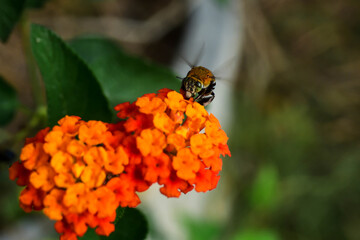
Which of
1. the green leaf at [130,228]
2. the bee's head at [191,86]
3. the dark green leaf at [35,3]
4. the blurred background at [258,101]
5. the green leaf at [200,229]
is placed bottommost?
the green leaf at [130,228]

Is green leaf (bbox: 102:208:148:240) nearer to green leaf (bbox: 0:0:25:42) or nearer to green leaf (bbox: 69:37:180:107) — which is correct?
green leaf (bbox: 69:37:180:107)

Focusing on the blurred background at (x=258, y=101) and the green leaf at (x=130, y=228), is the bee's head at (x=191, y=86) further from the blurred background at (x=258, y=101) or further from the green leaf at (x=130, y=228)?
the blurred background at (x=258, y=101)

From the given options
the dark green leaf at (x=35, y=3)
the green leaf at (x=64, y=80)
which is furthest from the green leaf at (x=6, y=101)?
the green leaf at (x=64, y=80)

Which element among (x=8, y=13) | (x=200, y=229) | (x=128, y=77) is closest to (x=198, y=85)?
(x=128, y=77)

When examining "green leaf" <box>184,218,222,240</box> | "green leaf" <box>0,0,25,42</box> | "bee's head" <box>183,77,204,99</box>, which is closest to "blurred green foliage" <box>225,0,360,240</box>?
"green leaf" <box>184,218,222,240</box>

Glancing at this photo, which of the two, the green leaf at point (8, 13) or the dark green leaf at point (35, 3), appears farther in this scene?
the dark green leaf at point (35, 3)

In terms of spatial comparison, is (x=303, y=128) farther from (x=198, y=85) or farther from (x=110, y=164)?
(x=110, y=164)
